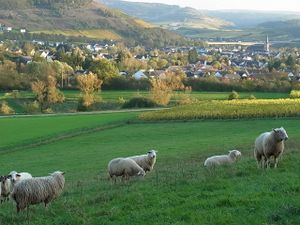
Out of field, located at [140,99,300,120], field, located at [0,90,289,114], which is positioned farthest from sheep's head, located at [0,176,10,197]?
field, located at [0,90,289,114]

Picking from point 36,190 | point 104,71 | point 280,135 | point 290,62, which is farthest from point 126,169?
point 290,62

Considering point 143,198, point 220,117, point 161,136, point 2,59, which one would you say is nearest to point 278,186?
point 143,198

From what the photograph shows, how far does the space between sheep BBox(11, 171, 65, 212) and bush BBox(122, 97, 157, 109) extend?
68170mm

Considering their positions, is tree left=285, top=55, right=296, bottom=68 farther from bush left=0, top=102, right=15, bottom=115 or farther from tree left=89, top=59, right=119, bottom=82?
bush left=0, top=102, right=15, bottom=115

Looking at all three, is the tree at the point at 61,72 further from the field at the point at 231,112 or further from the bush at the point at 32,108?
the field at the point at 231,112

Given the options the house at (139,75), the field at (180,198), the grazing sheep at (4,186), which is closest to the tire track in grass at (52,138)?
the field at (180,198)

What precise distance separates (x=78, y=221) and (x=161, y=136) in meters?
36.3

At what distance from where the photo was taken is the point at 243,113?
2338 inches

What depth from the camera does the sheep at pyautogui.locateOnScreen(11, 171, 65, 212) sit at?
12.9 metres

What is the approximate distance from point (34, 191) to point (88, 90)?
75704 millimetres

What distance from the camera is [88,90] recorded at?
88125 mm

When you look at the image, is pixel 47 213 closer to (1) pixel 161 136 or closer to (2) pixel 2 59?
(1) pixel 161 136

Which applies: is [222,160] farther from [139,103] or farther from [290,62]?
[290,62]

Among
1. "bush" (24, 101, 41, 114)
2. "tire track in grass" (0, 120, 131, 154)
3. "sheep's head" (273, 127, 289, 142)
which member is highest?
"sheep's head" (273, 127, 289, 142)
